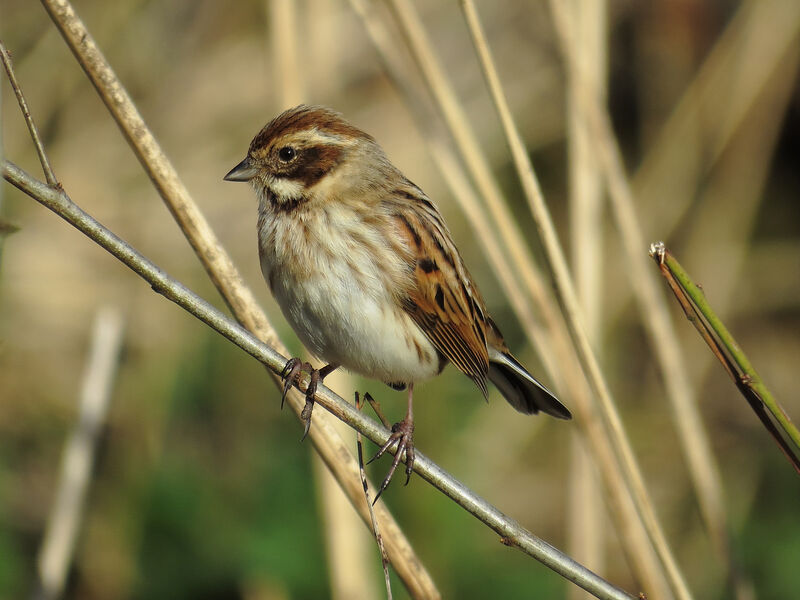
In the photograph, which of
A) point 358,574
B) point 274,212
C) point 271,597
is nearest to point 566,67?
point 274,212

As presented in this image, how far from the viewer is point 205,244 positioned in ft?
7.53

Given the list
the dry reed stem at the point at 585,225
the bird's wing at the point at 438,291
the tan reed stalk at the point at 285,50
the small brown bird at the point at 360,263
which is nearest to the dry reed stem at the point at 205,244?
the small brown bird at the point at 360,263

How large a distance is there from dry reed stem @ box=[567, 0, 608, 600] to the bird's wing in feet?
1.41

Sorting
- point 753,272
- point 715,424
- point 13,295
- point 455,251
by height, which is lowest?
point 13,295

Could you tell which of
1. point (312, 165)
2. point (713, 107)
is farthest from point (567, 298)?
point (713, 107)

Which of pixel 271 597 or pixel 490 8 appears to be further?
pixel 490 8

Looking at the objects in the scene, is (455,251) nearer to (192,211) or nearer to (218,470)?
(192,211)

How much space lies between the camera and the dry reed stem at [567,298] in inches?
99.9

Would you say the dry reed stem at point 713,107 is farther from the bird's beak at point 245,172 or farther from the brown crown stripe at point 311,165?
the bird's beak at point 245,172

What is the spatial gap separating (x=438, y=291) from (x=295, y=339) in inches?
63.3

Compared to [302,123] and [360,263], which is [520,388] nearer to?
[360,263]

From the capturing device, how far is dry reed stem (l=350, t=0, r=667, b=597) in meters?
2.77

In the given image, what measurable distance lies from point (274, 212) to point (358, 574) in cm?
112

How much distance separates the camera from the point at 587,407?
291 cm
